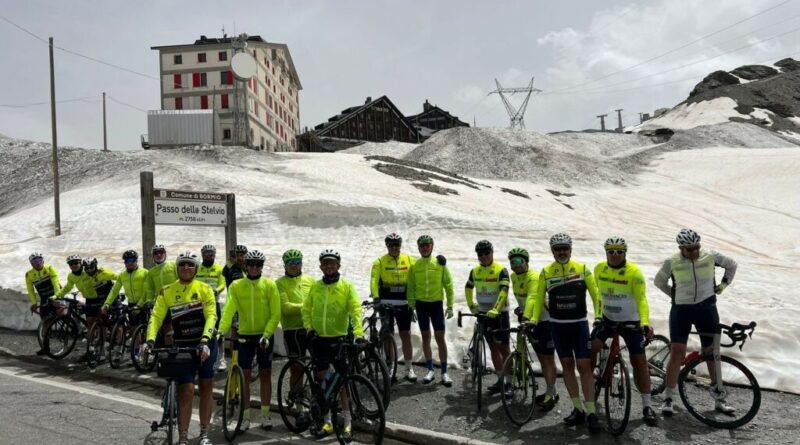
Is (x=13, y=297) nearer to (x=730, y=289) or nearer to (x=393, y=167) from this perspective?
(x=730, y=289)

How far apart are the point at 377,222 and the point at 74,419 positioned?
15232 millimetres

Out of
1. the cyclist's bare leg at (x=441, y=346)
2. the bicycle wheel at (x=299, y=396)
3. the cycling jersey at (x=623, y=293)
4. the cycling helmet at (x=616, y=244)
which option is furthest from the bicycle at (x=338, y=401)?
the cycling helmet at (x=616, y=244)

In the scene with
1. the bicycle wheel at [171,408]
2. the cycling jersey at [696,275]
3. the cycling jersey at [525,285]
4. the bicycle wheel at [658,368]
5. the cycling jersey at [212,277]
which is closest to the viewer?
the bicycle wheel at [171,408]

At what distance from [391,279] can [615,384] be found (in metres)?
3.78

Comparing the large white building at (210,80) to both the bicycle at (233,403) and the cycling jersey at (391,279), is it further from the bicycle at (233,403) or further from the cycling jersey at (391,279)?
the bicycle at (233,403)

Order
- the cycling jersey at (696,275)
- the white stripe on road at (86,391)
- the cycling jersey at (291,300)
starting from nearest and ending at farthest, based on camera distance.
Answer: the cycling jersey at (696,275) < the cycling jersey at (291,300) < the white stripe on road at (86,391)

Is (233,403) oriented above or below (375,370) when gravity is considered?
below

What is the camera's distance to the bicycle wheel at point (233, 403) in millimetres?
6973

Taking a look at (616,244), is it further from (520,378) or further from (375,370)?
(375,370)

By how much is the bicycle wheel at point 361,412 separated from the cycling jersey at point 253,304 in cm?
134

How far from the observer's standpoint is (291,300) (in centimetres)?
786

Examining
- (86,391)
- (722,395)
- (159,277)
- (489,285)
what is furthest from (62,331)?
(722,395)

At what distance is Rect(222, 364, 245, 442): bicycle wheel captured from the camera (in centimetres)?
697

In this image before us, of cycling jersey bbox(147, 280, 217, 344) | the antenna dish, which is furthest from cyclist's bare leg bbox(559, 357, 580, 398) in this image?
the antenna dish
